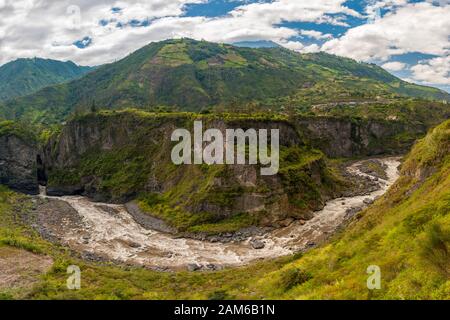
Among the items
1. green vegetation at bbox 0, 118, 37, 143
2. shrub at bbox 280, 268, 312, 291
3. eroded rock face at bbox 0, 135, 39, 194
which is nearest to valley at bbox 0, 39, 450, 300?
shrub at bbox 280, 268, 312, 291

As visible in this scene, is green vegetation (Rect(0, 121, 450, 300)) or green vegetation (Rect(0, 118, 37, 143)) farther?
green vegetation (Rect(0, 118, 37, 143))

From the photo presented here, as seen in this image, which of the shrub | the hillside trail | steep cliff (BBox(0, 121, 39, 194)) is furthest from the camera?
steep cliff (BBox(0, 121, 39, 194))

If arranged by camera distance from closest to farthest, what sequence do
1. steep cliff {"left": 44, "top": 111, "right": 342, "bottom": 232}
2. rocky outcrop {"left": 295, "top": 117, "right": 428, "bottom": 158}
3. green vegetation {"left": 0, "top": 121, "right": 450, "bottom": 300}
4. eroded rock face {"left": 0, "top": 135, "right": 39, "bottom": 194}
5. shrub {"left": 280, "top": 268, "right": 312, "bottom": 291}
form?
1. green vegetation {"left": 0, "top": 121, "right": 450, "bottom": 300}
2. shrub {"left": 280, "top": 268, "right": 312, "bottom": 291}
3. steep cliff {"left": 44, "top": 111, "right": 342, "bottom": 232}
4. eroded rock face {"left": 0, "top": 135, "right": 39, "bottom": 194}
5. rocky outcrop {"left": 295, "top": 117, "right": 428, "bottom": 158}

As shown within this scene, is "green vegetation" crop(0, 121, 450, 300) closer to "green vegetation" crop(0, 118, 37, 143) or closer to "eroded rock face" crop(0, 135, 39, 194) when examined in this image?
"eroded rock face" crop(0, 135, 39, 194)

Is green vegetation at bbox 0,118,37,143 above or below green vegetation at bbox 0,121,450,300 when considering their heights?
above

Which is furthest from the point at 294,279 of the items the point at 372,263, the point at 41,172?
the point at 41,172
